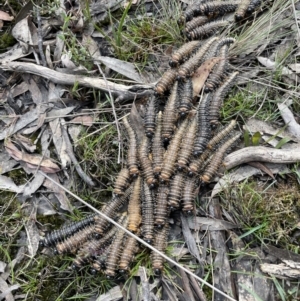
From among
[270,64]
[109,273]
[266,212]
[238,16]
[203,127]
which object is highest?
[238,16]

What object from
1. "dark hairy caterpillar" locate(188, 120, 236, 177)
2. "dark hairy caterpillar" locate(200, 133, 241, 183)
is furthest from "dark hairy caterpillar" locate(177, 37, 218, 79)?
"dark hairy caterpillar" locate(200, 133, 241, 183)

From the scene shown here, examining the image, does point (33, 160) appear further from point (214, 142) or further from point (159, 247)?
point (214, 142)

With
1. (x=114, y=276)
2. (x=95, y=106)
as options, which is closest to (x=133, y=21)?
(x=95, y=106)

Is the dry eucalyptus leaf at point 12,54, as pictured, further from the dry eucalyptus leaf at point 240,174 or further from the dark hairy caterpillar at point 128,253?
the dry eucalyptus leaf at point 240,174

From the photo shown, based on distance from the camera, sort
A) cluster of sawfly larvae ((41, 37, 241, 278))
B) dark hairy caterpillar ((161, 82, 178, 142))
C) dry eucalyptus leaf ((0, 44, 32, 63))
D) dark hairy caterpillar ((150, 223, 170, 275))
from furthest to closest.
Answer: dry eucalyptus leaf ((0, 44, 32, 63)) → dark hairy caterpillar ((161, 82, 178, 142)) → cluster of sawfly larvae ((41, 37, 241, 278)) → dark hairy caterpillar ((150, 223, 170, 275))

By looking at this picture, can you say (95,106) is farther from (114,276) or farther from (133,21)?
(114,276)

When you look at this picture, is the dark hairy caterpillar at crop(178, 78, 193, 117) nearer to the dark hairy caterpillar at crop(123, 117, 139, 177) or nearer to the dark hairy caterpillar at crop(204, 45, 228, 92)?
the dark hairy caterpillar at crop(204, 45, 228, 92)

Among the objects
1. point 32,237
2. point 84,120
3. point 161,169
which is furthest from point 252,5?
point 32,237
